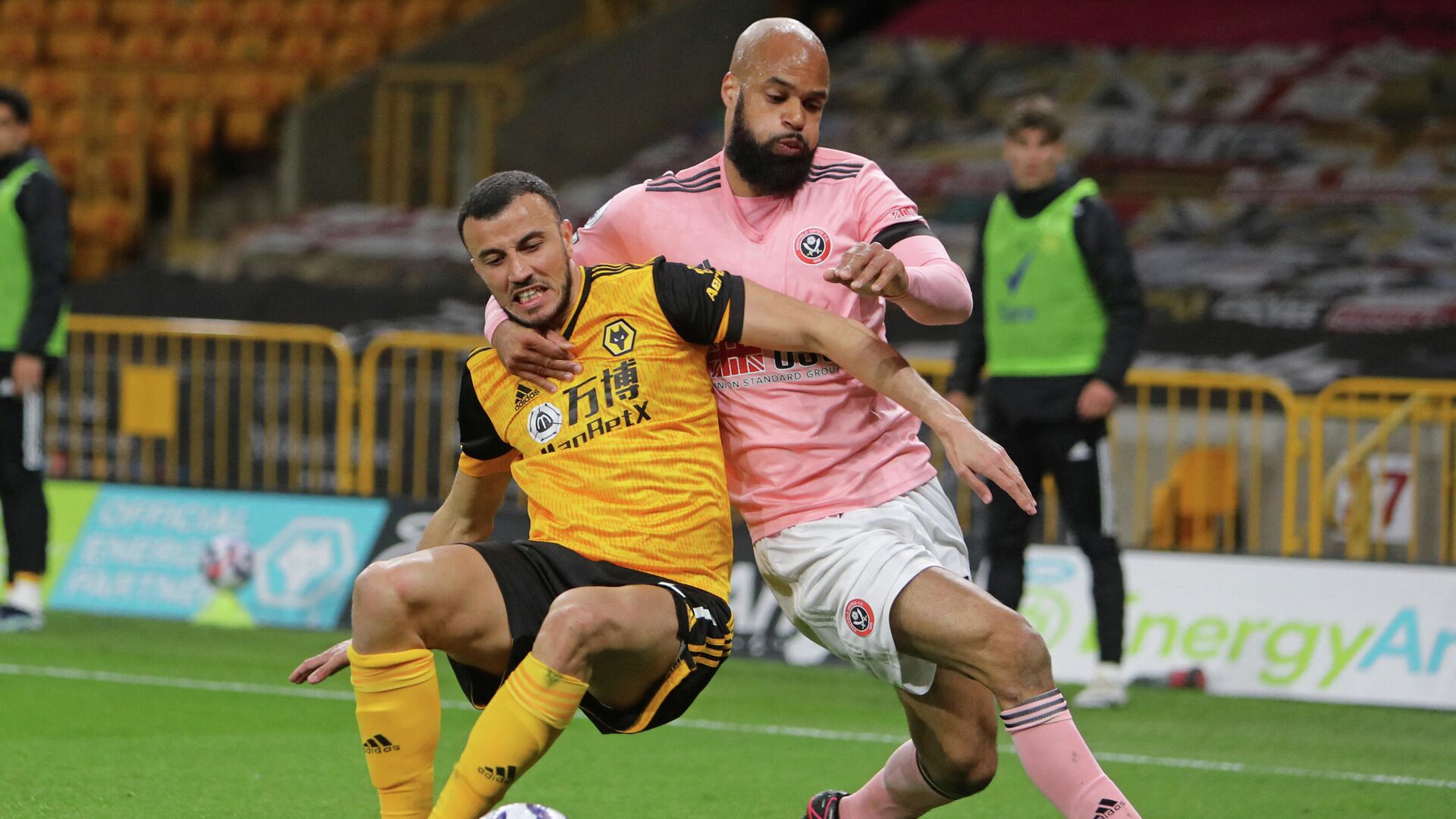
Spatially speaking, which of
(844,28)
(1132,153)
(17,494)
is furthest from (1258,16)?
(17,494)

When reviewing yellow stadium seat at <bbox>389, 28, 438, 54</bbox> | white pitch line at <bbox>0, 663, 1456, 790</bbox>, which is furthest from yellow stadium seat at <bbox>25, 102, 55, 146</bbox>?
white pitch line at <bbox>0, 663, 1456, 790</bbox>

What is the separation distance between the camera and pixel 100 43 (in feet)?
58.2

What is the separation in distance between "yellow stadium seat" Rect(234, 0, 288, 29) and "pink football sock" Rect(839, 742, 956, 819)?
48.2ft

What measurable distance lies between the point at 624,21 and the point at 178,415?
8.37 metres

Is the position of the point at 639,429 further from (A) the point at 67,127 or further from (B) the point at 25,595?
(A) the point at 67,127

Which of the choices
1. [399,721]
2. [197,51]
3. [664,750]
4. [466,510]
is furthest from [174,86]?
[399,721]

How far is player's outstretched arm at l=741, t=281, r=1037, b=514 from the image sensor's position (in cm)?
402

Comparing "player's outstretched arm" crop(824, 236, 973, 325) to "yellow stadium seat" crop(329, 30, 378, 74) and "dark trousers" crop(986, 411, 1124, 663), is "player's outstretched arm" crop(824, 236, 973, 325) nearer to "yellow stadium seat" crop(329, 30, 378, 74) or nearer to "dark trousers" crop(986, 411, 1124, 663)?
"dark trousers" crop(986, 411, 1124, 663)

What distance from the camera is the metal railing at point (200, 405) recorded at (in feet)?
36.9

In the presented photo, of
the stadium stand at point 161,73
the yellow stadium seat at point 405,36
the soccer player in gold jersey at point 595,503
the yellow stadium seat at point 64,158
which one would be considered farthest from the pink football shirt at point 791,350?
the yellow stadium seat at point 405,36

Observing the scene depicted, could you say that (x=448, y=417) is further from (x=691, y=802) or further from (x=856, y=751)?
(x=691, y=802)

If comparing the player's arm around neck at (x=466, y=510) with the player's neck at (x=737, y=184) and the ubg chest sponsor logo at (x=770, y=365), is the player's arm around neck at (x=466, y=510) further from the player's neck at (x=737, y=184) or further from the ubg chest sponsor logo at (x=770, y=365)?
the player's neck at (x=737, y=184)

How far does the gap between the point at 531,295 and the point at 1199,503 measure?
601 centimetres

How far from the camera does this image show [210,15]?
1811 cm
